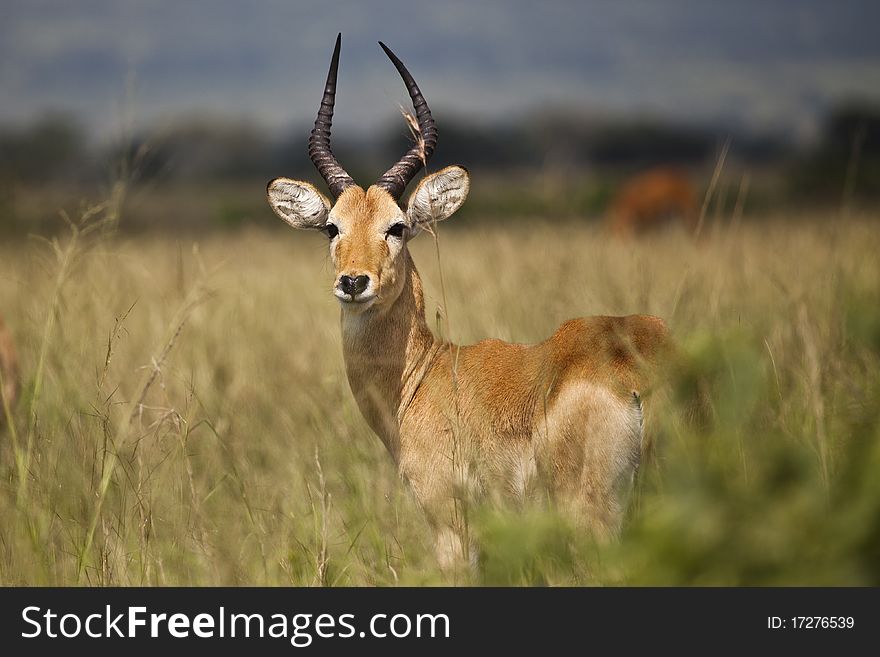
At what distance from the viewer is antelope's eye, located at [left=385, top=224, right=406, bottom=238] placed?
14.8 ft

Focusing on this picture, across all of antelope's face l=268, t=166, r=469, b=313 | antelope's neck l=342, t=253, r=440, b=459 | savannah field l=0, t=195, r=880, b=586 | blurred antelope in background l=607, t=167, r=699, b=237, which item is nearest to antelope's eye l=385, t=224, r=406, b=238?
antelope's face l=268, t=166, r=469, b=313

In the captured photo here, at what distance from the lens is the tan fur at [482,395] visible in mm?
3477

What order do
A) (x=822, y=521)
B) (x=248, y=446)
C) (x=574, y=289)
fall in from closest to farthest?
(x=822, y=521), (x=248, y=446), (x=574, y=289)

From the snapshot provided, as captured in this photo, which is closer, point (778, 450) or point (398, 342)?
point (778, 450)

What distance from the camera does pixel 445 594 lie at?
3.01 metres

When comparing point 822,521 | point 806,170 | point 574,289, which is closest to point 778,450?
point 822,521

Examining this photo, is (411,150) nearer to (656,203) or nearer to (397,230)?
(397,230)

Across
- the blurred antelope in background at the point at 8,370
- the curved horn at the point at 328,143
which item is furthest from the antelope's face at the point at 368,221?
the blurred antelope in background at the point at 8,370

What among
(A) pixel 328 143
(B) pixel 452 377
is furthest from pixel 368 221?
(B) pixel 452 377

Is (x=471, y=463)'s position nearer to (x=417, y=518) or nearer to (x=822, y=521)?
(x=417, y=518)

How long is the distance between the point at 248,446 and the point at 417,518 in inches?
68.4

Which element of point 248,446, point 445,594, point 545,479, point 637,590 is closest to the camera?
point 637,590

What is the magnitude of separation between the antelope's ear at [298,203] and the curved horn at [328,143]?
106 millimetres

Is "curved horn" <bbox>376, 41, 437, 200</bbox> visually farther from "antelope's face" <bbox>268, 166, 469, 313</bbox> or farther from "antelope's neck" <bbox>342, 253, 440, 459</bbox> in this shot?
"antelope's neck" <bbox>342, 253, 440, 459</bbox>
